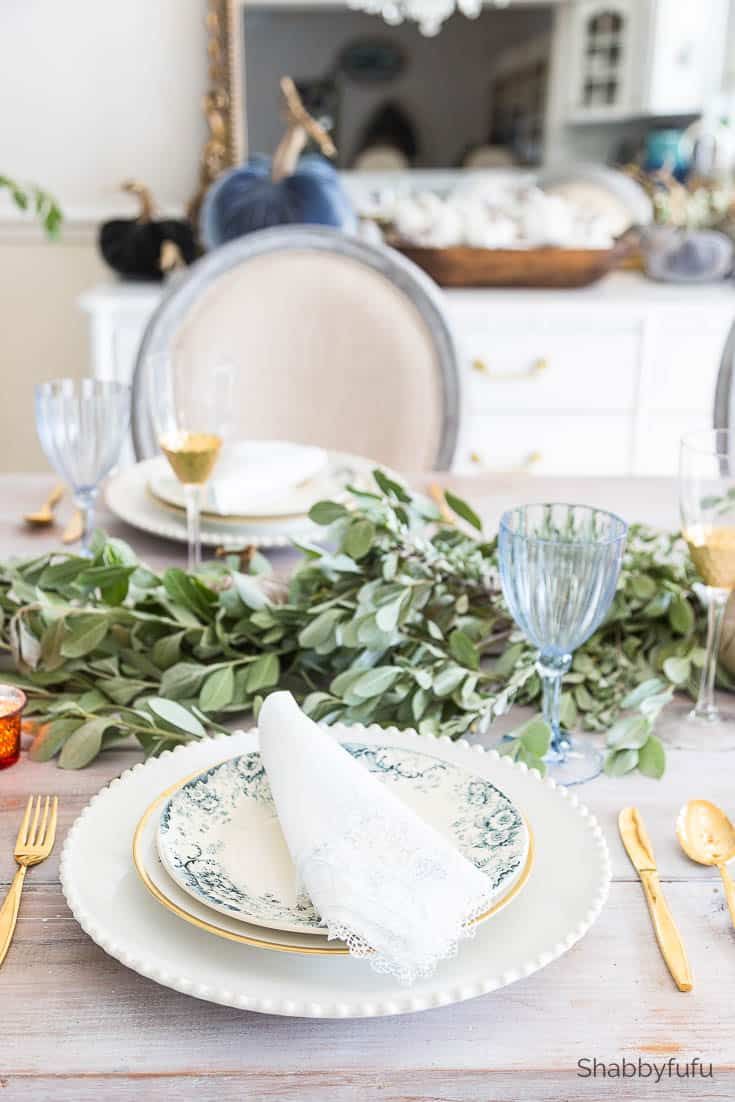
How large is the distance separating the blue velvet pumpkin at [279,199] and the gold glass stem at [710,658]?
1678 millimetres

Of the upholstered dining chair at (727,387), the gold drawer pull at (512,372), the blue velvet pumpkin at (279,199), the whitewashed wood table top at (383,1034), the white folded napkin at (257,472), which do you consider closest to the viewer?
the whitewashed wood table top at (383,1034)

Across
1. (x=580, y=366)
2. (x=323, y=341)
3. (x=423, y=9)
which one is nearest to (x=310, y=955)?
(x=323, y=341)

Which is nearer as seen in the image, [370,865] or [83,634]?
[370,865]

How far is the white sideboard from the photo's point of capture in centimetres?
239

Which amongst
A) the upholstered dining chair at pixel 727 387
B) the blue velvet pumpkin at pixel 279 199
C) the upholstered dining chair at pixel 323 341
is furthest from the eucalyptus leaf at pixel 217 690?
the blue velvet pumpkin at pixel 279 199

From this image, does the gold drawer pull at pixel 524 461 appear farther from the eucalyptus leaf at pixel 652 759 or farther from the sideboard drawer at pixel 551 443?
the eucalyptus leaf at pixel 652 759

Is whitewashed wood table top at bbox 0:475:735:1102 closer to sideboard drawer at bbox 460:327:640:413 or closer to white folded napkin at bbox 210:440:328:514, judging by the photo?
white folded napkin at bbox 210:440:328:514

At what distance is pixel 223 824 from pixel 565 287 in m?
2.07

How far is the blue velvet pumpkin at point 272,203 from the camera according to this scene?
229 centimetres

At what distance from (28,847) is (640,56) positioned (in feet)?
8.66

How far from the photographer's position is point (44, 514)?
1.15m

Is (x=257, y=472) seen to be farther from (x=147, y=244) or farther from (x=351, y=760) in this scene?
(x=147, y=244)

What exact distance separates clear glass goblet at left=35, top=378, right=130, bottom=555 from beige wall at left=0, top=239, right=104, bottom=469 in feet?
6.33

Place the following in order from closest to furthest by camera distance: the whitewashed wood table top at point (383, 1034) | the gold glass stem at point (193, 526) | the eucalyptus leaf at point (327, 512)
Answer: the whitewashed wood table top at point (383, 1034) → the eucalyptus leaf at point (327, 512) → the gold glass stem at point (193, 526)
